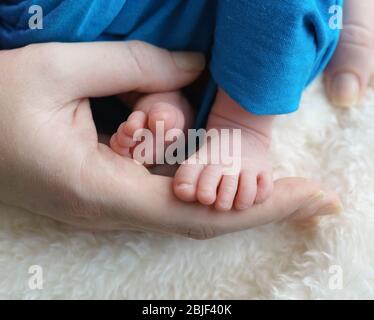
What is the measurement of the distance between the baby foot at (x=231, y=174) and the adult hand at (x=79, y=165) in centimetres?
2

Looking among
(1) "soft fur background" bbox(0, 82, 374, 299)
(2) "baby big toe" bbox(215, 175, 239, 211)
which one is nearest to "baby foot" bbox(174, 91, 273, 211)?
(2) "baby big toe" bbox(215, 175, 239, 211)

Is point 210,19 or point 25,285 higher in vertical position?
point 210,19

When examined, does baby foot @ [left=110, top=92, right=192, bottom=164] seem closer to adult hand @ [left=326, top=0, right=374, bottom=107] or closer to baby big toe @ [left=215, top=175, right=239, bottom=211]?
baby big toe @ [left=215, top=175, right=239, bottom=211]

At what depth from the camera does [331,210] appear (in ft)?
2.23

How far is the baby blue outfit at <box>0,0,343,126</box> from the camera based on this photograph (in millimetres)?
617

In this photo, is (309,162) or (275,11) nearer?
(275,11)

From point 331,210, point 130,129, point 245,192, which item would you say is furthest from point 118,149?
point 331,210

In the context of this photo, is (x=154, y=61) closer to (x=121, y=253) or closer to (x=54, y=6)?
(x=54, y=6)

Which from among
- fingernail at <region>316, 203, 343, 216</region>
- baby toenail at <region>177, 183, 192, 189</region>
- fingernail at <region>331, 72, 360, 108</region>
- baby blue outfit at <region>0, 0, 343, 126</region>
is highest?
baby blue outfit at <region>0, 0, 343, 126</region>

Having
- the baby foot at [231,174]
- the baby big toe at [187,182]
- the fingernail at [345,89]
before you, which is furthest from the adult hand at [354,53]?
the baby big toe at [187,182]

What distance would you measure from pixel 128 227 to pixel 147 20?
0.23 meters

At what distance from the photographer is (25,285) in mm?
699

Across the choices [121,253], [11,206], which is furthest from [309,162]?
[11,206]

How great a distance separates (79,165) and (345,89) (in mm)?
356
